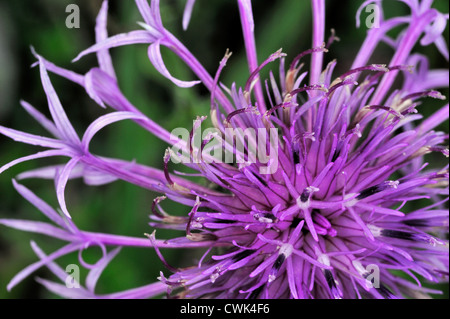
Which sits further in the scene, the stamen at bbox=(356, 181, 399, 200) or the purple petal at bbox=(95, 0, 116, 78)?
the purple petal at bbox=(95, 0, 116, 78)

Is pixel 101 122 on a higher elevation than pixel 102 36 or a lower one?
lower

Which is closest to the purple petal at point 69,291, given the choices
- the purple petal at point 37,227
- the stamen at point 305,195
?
the purple petal at point 37,227

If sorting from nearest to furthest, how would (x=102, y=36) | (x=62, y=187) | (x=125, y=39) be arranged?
(x=62, y=187) → (x=125, y=39) → (x=102, y=36)

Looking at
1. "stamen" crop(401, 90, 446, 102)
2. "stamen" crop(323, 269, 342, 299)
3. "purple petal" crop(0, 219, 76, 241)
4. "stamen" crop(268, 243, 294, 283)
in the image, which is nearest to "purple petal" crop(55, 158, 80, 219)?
"purple petal" crop(0, 219, 76, 241)

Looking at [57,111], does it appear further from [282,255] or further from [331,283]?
[331,283]

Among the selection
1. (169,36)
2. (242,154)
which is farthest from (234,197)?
(169,36)

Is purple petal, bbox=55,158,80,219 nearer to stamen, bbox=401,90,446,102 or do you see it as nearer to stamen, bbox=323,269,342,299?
stamen, bbox=323,269,342,299

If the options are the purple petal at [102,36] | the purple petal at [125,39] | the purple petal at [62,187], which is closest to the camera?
the purple petal at [62,187]

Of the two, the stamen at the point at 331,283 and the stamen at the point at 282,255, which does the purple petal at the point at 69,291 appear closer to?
the stamen at the point at 282,255

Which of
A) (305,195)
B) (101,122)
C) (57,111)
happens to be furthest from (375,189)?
(57,111)

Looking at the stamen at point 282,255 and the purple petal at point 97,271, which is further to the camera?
the purple petal at point 97,271
